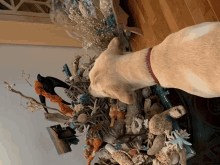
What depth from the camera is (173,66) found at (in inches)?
19.1

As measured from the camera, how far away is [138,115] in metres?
0.97

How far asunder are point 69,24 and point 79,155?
1.13 m

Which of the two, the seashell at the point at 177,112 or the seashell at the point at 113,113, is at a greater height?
the seashell at the point at 113,113

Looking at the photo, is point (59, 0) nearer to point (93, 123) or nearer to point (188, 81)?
point (93, 123)

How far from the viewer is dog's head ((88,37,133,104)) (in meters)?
0.70

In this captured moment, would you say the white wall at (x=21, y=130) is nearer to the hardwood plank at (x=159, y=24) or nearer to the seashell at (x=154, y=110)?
the seashell at (x=154, y=110)

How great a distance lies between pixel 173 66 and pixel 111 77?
0.95ft

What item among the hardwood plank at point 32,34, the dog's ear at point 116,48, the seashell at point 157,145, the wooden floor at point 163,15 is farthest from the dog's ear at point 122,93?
the hardwood plank at point 32,34

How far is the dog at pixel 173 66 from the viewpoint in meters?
0.39

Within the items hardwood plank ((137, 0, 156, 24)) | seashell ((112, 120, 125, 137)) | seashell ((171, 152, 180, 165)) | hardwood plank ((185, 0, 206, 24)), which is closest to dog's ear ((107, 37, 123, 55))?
seashell ((112, 120, 125, 137))

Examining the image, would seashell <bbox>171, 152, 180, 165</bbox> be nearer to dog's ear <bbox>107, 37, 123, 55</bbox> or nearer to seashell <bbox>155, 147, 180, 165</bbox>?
seashell <bbox>155, 147, 180, 165</bbox>

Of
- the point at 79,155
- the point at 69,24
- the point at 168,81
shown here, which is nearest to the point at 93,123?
the point at 168,81

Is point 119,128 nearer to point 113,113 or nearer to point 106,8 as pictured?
point 113,113

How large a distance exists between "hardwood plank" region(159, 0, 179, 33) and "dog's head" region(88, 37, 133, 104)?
70 centimetres
